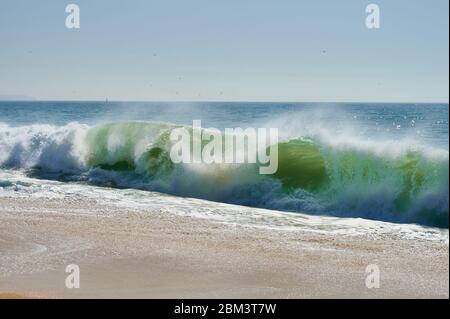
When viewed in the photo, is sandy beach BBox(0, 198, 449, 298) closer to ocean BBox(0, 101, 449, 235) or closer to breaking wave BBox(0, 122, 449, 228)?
ocean BBox(0, 101, 449, 235)

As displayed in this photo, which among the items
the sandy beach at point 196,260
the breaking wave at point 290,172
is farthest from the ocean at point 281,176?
the sandy beach at point 196,260

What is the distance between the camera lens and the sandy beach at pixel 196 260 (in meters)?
6.43

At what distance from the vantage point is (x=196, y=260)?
7.64 meters

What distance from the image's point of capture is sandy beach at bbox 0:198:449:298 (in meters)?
6.43

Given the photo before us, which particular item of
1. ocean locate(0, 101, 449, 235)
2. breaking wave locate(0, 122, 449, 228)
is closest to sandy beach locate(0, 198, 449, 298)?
ocean locate(0, 101, 449, 235)

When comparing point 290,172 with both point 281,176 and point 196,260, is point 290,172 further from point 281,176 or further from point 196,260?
point 196,260

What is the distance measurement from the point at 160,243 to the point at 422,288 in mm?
3633

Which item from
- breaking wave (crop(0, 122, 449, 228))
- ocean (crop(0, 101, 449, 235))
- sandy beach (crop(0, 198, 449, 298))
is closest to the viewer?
sandy beach (crop(0, 198, 449, 298))

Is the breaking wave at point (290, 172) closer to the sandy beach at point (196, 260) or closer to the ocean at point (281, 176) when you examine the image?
the ocean at point (281, 176)

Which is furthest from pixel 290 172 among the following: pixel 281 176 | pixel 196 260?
pixel 196 260

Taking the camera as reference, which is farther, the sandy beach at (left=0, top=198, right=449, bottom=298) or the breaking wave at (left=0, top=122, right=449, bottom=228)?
the breaking wave at (left=0, top=122, right=449, bottom=228)

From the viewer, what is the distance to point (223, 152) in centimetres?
1762
